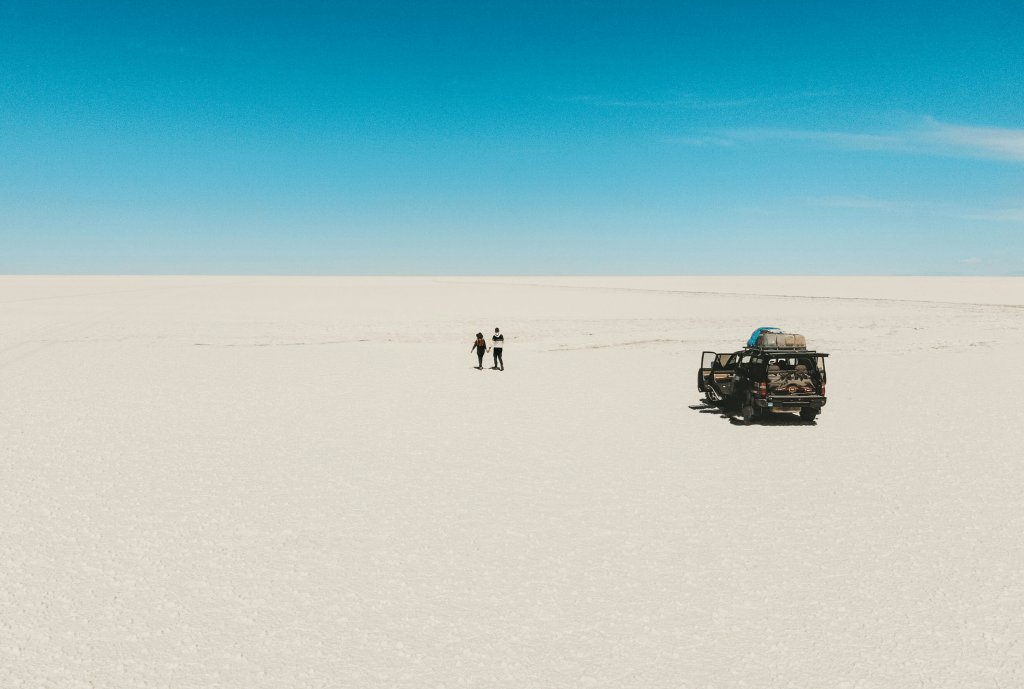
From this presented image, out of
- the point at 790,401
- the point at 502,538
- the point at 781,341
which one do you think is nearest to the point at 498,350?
the point at 781,341

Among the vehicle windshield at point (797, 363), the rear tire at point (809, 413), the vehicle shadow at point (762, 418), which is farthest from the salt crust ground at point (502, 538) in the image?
the vehicle windshield at point (797, 363)

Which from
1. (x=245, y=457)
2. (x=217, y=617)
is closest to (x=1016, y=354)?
(x=245, y=457)

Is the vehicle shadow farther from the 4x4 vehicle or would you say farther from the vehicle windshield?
the vehicle windshield

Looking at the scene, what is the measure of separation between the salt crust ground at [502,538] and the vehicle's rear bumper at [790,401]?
2.09 feet

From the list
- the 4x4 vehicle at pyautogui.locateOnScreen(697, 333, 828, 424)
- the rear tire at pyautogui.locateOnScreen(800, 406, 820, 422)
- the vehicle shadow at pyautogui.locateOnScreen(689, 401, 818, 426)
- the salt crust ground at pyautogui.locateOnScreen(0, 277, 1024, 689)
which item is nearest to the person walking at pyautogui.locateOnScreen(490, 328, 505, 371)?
the salt crust ground at pyautogui.locateOnScreen(0, 277, 1024, 689)

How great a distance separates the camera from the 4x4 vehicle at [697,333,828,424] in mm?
16500

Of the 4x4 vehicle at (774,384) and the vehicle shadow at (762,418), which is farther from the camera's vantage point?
the vehicle shadow at (762,418)

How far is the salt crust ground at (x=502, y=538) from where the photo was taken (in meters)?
6.48

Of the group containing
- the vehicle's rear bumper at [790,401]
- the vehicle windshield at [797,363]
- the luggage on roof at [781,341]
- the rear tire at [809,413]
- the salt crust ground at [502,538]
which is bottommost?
the salt crust ground at [502,538]

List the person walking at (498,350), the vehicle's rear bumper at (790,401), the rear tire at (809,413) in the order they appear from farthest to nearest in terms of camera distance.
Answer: the person walking at (498,350)
the rear tire at (809,413)
the vehicle's rear bumper at (790,401)

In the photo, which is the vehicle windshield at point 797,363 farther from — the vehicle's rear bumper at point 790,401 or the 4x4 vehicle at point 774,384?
the vehicle's rear bumper at point 790,401

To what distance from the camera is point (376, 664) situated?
20.9 ft

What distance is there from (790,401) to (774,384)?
600 millimetres

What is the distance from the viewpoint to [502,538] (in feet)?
30.5
